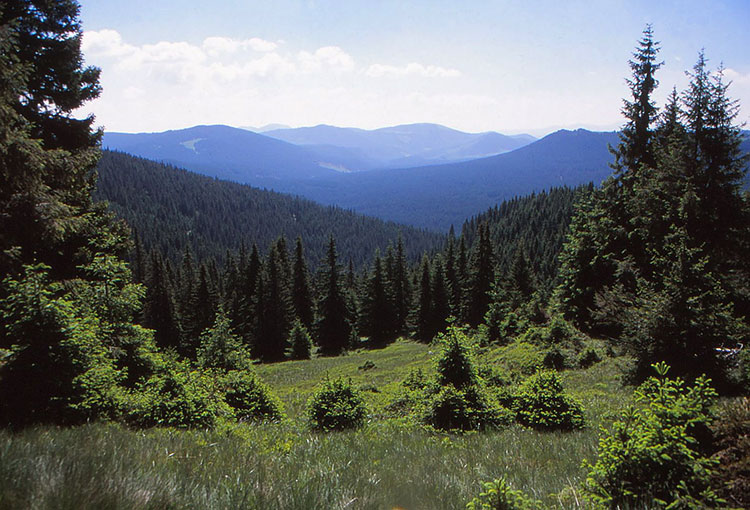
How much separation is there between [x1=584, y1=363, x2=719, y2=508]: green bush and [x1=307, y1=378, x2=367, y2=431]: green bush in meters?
5.41

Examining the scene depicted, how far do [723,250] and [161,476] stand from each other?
21956 millimetres

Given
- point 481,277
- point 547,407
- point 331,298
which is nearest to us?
point 547,407

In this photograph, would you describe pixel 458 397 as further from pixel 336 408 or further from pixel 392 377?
pixel 392 377

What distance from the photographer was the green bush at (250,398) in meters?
10.0

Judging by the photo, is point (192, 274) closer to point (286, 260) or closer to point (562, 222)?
point (286, 260)

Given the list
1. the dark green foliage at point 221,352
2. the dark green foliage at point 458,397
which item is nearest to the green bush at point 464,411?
the dark green foliage at point 458,397

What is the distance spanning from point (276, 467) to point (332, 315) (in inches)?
2172

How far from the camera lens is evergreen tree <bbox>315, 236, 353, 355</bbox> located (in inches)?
2319

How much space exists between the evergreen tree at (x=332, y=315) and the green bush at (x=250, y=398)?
159 ft

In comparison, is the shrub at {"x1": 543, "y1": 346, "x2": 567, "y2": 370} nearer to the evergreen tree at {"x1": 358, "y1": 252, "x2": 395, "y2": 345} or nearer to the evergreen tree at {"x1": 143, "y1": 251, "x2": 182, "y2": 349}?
the evergreen tree at {"x1": 358, "y1": 252, "x2": 395, "y2": 345}

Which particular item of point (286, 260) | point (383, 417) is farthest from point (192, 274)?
point (383, 417)

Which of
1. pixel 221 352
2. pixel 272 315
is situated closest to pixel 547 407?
pixel 221 352

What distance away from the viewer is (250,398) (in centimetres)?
1021

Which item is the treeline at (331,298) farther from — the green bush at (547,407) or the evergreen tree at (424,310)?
the green bush at (547,407)
